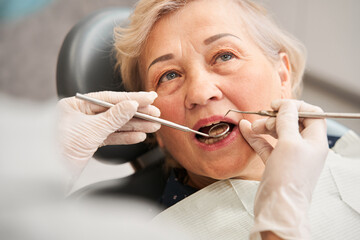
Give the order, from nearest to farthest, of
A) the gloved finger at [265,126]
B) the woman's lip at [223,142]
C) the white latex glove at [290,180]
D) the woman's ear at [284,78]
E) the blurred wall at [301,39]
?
1. the white latex glove at [290,180]
2. the gloved finger at [265,126]
3. the woman's lip at [223,142]
4. the woman's ear at [284,78]
5. the blurred wall at [301,39]

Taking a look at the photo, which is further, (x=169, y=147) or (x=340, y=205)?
(x=169, y=147)

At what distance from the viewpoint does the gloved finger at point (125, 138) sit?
1.10 m

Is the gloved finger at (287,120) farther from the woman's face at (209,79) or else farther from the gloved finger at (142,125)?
the gloved finger at (142,125)

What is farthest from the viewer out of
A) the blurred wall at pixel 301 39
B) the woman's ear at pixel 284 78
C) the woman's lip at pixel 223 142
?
the blurred wall at pixel 301 39

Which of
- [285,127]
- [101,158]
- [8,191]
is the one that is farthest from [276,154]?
[101,158]

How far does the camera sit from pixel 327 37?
2.29 metres

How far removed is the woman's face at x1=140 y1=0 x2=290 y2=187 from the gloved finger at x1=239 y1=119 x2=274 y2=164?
30 mm

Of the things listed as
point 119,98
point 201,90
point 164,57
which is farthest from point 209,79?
point 119,98

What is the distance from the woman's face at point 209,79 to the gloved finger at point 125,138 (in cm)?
9

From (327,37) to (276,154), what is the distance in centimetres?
173

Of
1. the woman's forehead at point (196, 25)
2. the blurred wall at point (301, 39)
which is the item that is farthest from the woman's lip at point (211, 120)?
the blurred wall at point (301, 39)

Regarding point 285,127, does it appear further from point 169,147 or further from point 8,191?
point 8,191

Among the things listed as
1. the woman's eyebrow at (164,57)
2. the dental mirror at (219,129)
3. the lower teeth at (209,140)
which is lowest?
the lower teeth at (209,140)

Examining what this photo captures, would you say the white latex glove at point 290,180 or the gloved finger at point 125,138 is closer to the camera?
the white latex glove at point 290,180
